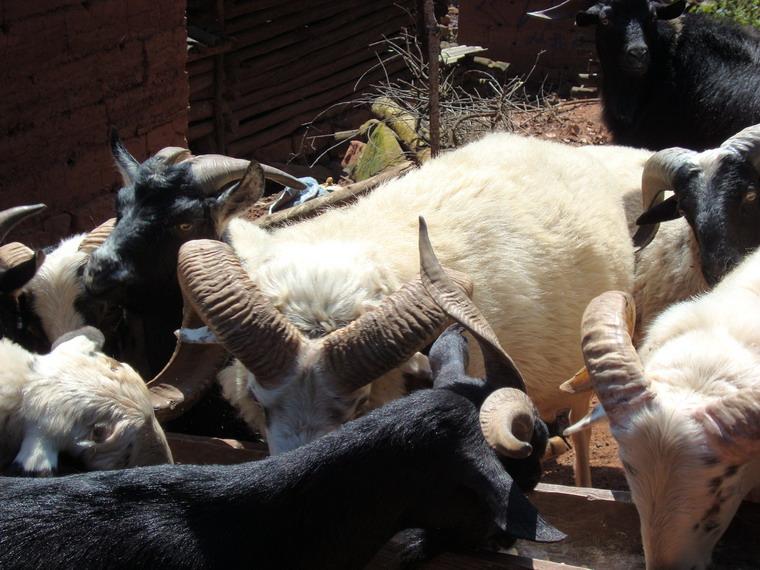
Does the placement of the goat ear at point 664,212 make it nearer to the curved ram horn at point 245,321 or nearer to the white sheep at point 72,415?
the curved ram horn at point 245,321

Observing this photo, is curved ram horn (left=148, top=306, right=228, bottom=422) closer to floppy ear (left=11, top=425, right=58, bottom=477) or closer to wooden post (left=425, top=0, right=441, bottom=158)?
floppy ear (left=11, top=425, right=58, bottom=477)

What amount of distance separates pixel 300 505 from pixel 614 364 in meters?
1.15

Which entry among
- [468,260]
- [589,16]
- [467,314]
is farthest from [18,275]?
[589,16]

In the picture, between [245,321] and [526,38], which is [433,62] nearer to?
[245,321]

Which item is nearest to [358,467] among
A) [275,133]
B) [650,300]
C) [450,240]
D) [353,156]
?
[450,240]

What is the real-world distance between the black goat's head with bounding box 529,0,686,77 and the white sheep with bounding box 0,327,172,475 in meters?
5.79

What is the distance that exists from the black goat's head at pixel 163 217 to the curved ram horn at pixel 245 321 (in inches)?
34.6

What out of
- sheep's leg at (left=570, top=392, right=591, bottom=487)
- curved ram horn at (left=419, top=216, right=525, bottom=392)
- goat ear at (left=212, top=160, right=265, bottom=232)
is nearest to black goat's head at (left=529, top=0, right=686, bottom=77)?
sheep's leg at (left=570, top=392, right=591, bottom=487)

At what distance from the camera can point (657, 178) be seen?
5172 millimetres

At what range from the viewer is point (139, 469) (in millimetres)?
2846

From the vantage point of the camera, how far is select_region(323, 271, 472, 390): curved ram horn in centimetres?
375

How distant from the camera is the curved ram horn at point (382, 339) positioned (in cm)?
375

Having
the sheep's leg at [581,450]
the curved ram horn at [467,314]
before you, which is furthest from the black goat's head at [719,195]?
the curved ram horn at [467,314]

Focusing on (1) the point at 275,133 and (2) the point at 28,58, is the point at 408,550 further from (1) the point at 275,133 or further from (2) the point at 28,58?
(1) the point at 275,133
